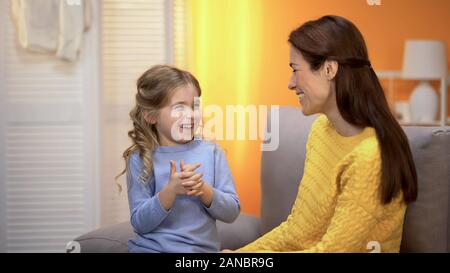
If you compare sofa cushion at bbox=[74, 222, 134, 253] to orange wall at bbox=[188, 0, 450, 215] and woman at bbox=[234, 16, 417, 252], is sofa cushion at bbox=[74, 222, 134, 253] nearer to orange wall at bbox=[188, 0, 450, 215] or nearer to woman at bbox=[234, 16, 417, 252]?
orange wall at bbox=[188, 0, 450, 215]

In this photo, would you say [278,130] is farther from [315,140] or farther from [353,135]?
[353,135]

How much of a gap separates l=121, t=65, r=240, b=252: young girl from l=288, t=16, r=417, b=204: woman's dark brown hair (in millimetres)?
253

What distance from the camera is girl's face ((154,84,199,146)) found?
1.11 meters

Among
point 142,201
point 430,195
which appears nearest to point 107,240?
point 142,201

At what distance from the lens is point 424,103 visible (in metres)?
1.29

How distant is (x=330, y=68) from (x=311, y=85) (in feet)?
0.16

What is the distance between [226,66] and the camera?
1.53 m

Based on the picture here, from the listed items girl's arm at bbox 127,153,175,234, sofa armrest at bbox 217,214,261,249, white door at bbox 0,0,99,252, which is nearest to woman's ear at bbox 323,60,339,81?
girl's arm at bbox 127,153,175,234

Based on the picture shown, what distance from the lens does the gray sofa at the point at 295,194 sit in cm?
109

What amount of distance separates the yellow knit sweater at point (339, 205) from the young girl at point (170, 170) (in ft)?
0.36

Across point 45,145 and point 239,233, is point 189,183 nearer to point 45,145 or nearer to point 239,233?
point 239,233

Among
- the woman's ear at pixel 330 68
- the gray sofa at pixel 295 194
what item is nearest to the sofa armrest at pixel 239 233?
the gray sofa at pixel 295 194

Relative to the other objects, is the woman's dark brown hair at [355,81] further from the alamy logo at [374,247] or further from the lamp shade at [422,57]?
the lamp shade at [422,57]
